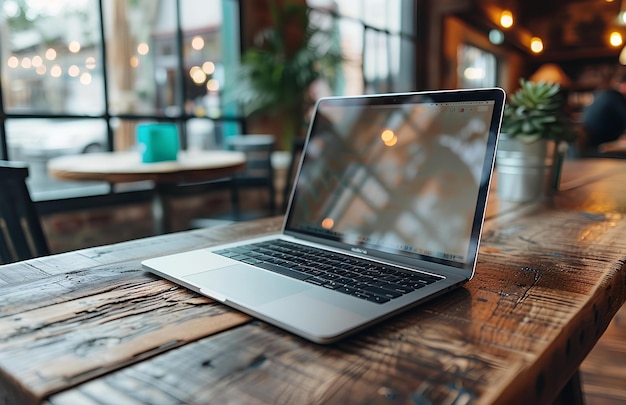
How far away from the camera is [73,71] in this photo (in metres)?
2.94

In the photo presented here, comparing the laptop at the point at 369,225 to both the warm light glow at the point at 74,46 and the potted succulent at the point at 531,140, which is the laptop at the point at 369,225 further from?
the warm light glow at the point at 74,46

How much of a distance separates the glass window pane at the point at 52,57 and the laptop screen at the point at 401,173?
2.36 m

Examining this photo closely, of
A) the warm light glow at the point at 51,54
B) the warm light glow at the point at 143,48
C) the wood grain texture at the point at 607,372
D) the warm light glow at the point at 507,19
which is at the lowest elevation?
the wood grain texture at the point at 607,372

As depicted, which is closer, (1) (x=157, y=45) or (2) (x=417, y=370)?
(2) (x=417, y=370)

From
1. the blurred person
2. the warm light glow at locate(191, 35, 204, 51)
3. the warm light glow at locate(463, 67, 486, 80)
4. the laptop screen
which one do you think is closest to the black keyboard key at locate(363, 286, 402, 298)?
the laptop screen

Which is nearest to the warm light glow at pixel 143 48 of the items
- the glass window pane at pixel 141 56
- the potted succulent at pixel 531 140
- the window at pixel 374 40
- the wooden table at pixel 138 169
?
the glass window pane at pixel 141 56

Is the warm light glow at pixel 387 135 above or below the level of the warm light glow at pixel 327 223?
above

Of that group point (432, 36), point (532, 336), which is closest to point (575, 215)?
point (532, 336)

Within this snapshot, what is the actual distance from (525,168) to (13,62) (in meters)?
2.67

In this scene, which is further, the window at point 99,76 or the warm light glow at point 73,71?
the warm light glow at point 73,71

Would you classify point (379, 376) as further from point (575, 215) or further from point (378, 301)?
point (575, 215)

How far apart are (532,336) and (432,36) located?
635cm

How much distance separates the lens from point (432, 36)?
6.30m

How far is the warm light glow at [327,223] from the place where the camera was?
813 mm
